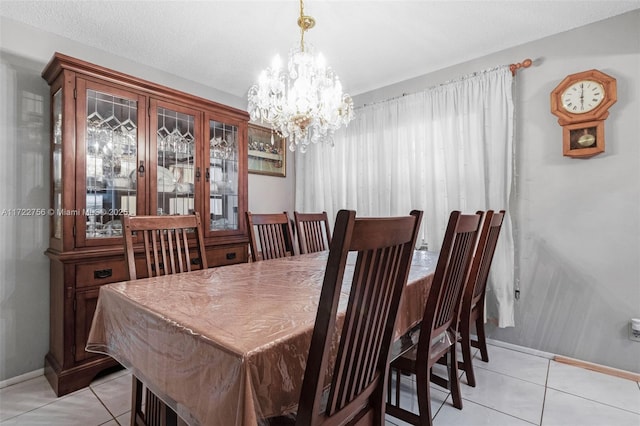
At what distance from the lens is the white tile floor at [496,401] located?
1636 millimetres

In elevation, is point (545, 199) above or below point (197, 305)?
above

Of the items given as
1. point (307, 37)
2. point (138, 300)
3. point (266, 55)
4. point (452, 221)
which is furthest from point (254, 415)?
point (266, 55)

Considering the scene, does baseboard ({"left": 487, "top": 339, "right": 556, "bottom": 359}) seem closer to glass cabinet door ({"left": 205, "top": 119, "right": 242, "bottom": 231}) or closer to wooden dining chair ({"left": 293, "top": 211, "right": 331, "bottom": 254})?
wooden dining chair ({"left": 293, "top": 211, "right": 331, "bottom": 254})

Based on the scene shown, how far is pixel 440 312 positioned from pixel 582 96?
77.6 inches

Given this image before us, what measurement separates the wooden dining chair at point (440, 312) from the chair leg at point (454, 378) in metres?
0.03

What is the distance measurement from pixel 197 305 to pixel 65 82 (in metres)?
1.85

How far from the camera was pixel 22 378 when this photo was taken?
2064mm

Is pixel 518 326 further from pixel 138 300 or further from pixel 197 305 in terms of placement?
pixel 138 300

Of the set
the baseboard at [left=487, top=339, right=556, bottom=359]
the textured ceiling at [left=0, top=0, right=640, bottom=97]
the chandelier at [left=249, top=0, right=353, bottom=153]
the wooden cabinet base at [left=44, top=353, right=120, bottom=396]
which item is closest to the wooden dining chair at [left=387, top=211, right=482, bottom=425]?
the chandelier at [left=249, top=0, right=353, bottom=153]

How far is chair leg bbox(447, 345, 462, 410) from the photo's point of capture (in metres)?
1.66

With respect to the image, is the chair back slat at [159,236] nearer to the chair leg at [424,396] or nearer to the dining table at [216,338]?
the dining table at [216,338]

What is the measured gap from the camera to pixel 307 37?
7.77 ft

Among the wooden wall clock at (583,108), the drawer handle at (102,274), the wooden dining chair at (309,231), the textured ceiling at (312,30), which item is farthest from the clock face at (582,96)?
the drawer handle at (102,274)

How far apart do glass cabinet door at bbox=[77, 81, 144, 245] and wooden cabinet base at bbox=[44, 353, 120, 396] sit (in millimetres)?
781
